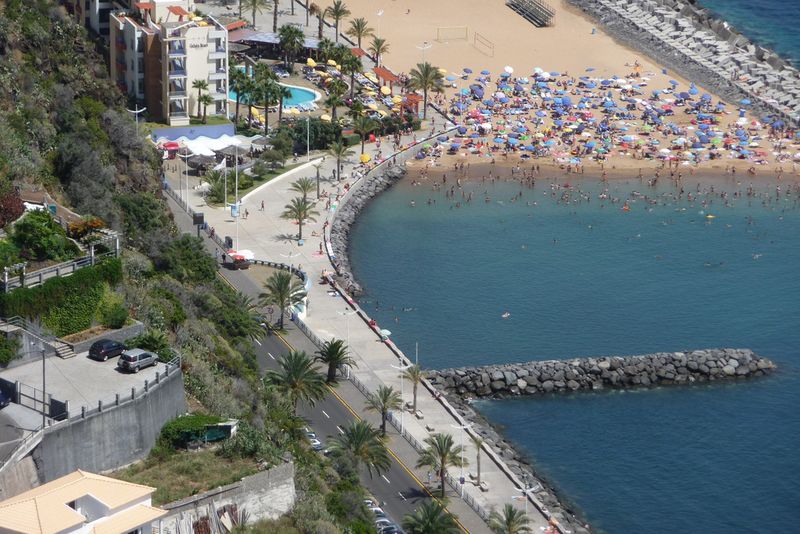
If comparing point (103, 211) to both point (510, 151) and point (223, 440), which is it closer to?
point (223, 440)

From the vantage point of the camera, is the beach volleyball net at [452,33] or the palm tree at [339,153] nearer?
the palm tree at [339,153]

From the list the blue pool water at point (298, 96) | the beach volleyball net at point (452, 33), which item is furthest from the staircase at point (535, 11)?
the blue pool water at point (298, 96)

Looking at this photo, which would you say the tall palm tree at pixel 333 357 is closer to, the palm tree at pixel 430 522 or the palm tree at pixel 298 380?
the palm tree at pixel 298 380

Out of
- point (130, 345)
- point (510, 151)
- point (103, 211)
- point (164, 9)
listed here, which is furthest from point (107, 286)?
point (510, 151)

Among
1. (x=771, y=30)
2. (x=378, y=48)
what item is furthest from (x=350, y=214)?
(x=771, y=30)

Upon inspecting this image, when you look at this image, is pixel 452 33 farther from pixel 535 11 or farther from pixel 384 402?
pixel 384 402
